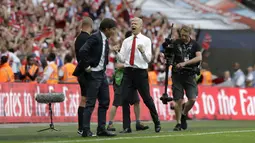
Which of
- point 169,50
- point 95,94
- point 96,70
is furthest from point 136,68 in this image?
point 95,94

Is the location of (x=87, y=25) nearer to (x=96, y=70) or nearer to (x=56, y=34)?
(x=96, y=70)

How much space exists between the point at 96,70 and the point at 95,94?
44 centimetres

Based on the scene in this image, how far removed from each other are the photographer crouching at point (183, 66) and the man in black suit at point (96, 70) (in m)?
2.70

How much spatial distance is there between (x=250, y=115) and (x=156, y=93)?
10.7 ft

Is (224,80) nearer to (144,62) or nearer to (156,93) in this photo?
(156,93)

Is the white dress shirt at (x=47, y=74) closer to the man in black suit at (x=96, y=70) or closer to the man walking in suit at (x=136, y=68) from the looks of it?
the man walking in suit at (x=136, y=68)

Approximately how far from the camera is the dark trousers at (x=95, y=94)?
1532cm

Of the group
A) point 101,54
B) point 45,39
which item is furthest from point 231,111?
point 101,54

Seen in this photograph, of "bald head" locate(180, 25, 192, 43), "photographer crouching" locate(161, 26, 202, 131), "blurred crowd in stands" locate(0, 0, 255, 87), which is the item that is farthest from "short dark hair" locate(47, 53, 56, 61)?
"bald head" locate(180, 25, 192, 43)

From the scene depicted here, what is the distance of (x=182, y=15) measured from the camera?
34.1m

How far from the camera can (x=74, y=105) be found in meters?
23.7

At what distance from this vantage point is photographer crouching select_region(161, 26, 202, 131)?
18141 mm

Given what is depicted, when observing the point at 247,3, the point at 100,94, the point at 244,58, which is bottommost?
the point at 100,94

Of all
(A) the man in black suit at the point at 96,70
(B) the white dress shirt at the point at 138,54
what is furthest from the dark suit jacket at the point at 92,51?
(B) the white dress shirt at the point at 138,54
